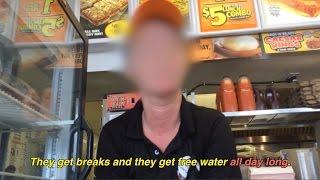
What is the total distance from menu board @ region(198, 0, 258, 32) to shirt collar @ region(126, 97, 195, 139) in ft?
3.19

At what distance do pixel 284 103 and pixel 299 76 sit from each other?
443mm

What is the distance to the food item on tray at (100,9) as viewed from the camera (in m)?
2.14

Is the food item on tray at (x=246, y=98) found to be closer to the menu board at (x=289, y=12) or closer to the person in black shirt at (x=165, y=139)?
the menu board at (x=289, y=12)

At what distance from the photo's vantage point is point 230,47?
2012mm

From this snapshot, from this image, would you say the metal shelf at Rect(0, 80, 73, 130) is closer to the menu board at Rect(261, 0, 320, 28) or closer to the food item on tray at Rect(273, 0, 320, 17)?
the menu board at Rect(261, 0, 320, 28)

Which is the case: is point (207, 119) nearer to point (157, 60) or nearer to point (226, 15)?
point (157, 60)

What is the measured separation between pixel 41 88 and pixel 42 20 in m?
0.33

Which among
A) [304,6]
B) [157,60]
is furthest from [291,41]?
[157,60]

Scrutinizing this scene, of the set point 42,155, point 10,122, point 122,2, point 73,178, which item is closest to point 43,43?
point 10,122

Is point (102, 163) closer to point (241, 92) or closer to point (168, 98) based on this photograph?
point (168, 98)

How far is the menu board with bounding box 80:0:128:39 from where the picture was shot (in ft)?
6.86

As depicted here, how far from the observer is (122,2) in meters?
2.16

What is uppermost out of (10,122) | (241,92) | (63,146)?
(241,92)

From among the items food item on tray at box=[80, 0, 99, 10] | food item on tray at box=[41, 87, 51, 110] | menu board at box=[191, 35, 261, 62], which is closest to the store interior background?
menu board at box=[191, 35, 261, 62]
